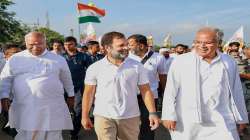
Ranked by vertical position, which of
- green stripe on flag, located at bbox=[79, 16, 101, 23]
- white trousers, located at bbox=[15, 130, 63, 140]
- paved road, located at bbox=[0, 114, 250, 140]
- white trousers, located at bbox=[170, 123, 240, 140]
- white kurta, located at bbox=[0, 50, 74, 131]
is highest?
green stripe on flag, located at bbox=[79, 16, 101, 23]

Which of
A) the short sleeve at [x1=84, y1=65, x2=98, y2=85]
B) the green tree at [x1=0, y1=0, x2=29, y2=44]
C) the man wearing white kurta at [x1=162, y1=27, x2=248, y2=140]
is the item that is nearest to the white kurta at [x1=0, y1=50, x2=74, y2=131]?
the short sleeve at [x1=84, y1=65, x2=98, y2=85]

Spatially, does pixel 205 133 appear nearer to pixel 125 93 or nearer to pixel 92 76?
pixel 125 93

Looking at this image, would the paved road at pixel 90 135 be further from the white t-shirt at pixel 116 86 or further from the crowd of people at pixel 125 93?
the white t-shirt at pixel 116 86

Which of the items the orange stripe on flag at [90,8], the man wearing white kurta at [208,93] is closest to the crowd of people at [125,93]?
the man wearing white kurta at [208,93]

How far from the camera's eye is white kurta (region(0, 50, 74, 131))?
598 cm

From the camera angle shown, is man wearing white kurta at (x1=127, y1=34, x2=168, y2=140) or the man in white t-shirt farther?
man wearing white kurta at (x1=127, y1=34, x2=168, y2=140)

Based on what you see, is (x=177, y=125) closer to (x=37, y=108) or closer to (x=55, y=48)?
(x=37, y=108)

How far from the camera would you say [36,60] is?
5996 mm

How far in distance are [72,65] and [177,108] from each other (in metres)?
3.97

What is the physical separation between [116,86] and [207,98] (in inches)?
42.0

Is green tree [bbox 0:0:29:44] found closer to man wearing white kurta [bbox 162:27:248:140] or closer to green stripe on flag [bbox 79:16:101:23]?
green stripe on flag [bbox 79:16:101:23]

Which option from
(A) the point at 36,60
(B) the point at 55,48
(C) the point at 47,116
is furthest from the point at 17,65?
(B) the point at 55,48

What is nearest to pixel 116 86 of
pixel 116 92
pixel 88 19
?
pixel 116 92

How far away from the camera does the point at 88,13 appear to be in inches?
666
